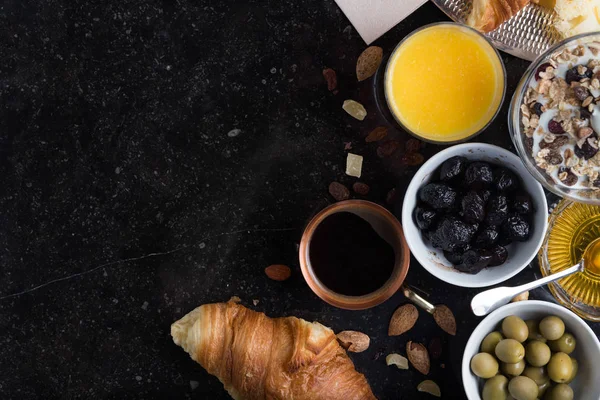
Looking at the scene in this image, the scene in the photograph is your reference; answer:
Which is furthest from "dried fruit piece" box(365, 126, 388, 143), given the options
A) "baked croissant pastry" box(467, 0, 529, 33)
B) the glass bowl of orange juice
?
"baked croissant pastry" box(467, 0, 529, 33)

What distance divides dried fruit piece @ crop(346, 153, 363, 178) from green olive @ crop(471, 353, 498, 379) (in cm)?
51

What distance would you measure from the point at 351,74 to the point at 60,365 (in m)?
1.02

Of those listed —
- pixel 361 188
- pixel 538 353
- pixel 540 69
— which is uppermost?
pixel 540 69

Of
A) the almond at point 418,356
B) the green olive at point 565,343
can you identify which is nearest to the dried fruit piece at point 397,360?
the almond at point 418,356

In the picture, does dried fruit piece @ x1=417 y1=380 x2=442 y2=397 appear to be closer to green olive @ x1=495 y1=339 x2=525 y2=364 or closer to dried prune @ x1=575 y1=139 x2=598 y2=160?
green olive @ x1=495 y1=339 x2=525 y2=364

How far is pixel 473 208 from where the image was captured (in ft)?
4.59

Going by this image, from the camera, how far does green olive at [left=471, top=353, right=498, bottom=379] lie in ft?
4.87

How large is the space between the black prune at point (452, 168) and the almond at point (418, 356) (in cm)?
44

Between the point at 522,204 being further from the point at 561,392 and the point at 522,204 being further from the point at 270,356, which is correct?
the point at 270,356

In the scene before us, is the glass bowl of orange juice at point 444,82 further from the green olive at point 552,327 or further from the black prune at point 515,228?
the green olive at point 552,327

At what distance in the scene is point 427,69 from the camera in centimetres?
151

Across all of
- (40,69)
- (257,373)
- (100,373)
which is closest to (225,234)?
(257,373)

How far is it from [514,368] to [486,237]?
0.31 m

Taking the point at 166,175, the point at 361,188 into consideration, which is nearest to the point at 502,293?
the point at 361,188
